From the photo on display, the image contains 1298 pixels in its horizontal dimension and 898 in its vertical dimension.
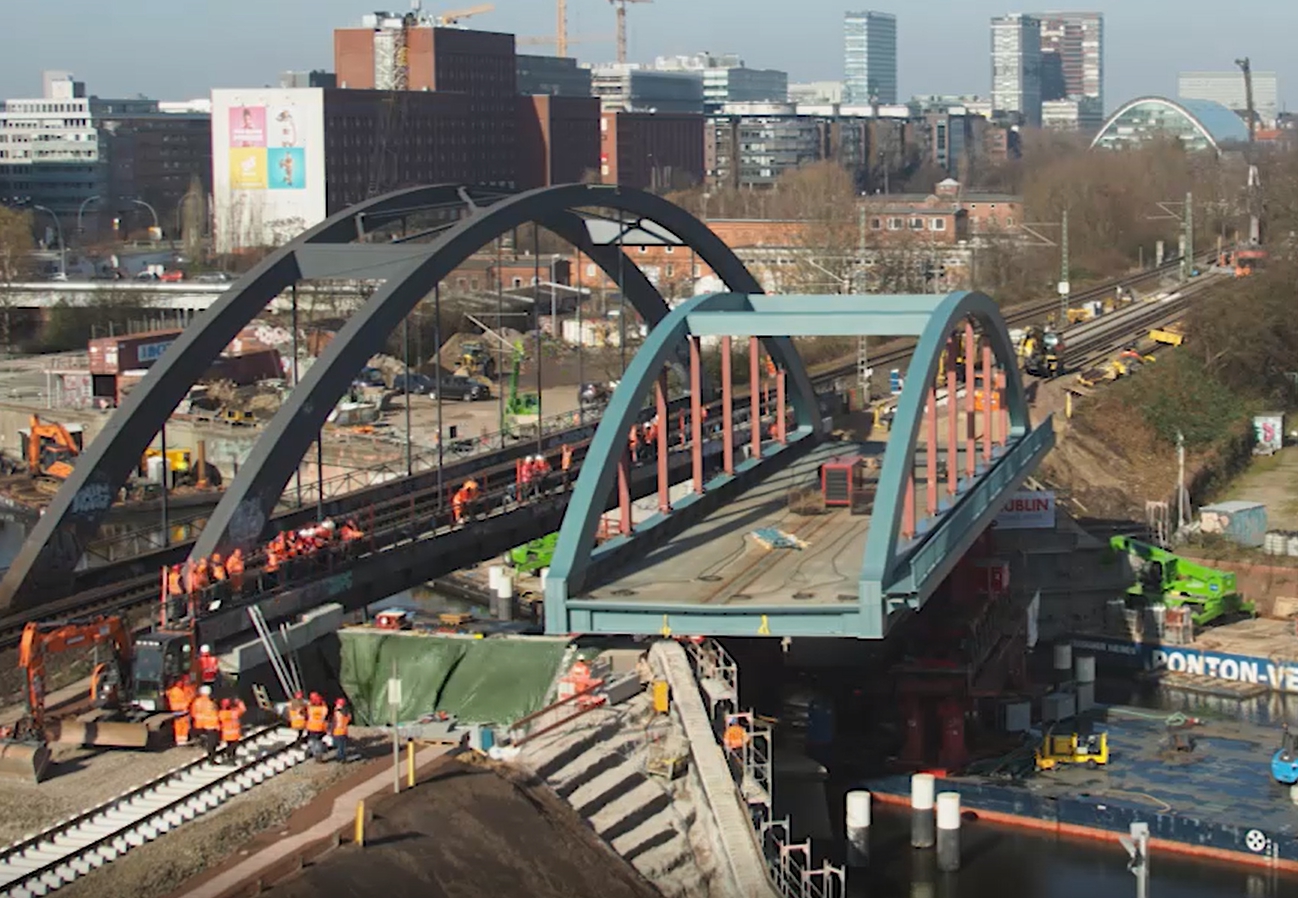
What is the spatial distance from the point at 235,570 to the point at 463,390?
3824 centimetres

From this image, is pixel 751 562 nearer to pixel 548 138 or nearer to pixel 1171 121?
pixel 548 138

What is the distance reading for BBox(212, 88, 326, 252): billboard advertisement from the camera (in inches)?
4230

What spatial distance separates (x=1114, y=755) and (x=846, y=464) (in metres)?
6.33

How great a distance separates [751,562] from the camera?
30.7 metres

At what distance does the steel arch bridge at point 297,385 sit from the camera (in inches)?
1165

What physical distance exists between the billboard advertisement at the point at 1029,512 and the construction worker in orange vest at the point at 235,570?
1939cm

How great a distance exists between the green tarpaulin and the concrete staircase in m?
2.91

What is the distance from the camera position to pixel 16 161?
142375 millimetres

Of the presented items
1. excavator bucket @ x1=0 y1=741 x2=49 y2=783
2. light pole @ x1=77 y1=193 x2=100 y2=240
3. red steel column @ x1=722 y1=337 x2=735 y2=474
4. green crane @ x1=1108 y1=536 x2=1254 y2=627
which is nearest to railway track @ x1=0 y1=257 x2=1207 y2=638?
excavator bucket @ x1=0 y1=741 x2=49 y2=783

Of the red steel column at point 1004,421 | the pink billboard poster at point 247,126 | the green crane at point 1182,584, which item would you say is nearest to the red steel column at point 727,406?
the red steel column at point 1004,421

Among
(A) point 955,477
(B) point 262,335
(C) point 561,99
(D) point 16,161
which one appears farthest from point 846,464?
(D) point 16,161

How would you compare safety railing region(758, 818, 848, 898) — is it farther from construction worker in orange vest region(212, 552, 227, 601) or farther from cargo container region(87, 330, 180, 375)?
cargo container region(87, 330, 180, 375)

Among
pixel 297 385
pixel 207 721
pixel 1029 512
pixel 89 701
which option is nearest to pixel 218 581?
pixel 89 701

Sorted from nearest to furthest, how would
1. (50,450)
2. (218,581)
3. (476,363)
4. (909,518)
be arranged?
1. (218,581)
2. (909,518)
3. (50,450)
4. (476,363)
